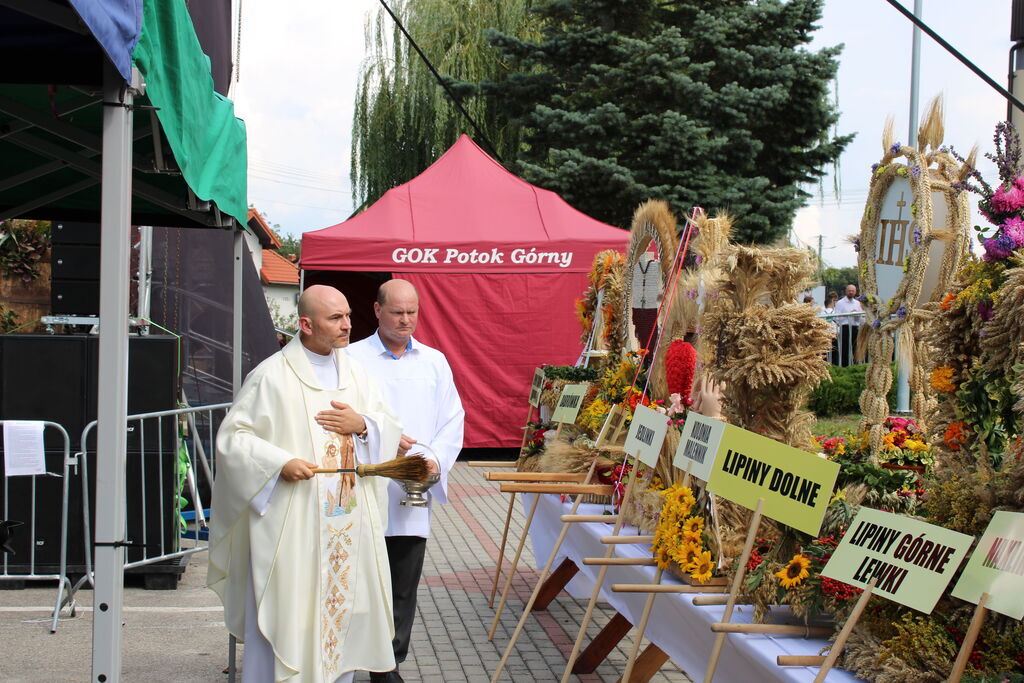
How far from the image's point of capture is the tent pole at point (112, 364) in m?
3.25

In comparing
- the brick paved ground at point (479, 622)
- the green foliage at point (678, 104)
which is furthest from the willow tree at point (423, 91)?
the brick paved ground at point (479, 622)

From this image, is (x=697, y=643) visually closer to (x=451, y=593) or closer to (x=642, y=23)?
(x=451, y=593)

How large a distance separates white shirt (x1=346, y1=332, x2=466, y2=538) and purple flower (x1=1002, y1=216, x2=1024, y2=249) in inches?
110

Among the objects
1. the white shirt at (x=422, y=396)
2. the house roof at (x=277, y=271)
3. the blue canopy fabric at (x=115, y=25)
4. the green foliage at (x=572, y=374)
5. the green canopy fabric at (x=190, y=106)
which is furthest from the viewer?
the house roof at (x=277, y=271)

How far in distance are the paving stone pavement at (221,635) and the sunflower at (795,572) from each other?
7.68ft

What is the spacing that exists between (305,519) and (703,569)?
1.59 meters

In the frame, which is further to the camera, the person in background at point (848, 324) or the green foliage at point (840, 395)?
the person in background at point (848, 324)

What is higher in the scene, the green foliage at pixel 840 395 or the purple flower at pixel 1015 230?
the purple flower at pixel 1015 230

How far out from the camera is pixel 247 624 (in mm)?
4070

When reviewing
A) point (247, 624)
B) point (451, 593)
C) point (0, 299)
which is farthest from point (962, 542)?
point (0, 299)

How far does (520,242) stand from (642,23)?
27.1 feet

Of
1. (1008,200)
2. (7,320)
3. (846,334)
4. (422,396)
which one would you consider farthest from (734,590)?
(846,334)

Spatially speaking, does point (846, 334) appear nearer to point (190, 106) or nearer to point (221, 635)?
point (221, 635)

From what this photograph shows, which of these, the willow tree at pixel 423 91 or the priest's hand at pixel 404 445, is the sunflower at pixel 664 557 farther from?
the willow tree at pixel 423 91
